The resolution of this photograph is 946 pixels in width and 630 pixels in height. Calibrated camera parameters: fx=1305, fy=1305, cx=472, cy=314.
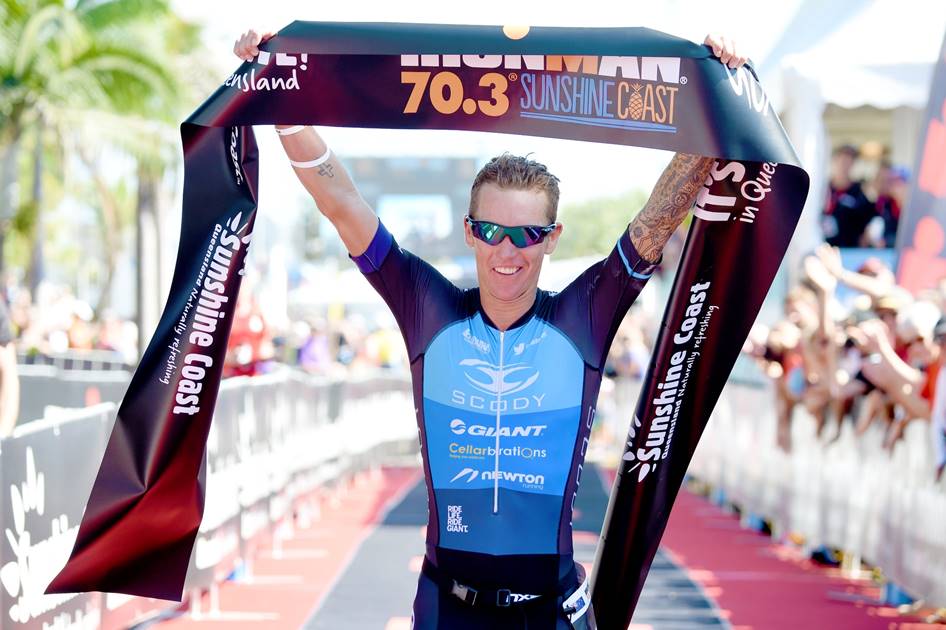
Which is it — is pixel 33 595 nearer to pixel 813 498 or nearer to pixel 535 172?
pixel 535 172

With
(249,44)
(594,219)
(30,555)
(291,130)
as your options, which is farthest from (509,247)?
(594,219)

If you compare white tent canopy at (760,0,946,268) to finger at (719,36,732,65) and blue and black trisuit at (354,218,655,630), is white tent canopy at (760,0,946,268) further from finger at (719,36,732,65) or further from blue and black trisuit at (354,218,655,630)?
blue and black trisuit at (354,218,655,630)

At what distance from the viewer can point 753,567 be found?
35.3ft

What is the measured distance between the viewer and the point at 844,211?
14383mm

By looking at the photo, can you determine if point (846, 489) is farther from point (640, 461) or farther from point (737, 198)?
point (737, 198)

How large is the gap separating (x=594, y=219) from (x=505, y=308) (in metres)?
104

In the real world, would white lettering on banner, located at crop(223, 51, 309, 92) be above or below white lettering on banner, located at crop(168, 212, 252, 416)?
above

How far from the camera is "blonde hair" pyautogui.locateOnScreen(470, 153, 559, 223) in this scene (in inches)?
145

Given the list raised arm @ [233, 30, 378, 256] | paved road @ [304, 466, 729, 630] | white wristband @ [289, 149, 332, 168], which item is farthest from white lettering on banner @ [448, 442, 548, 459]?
paved road @ [304, 466, 729, 630]

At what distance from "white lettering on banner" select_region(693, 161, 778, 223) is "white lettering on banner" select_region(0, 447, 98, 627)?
3162 mm

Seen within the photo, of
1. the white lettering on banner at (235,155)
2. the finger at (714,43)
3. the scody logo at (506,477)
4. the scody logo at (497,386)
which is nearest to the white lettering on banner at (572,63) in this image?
the finger at (714,43)

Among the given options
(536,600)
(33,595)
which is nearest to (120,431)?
(536,600)

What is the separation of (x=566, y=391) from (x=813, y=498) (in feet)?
24.7

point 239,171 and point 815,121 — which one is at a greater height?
point 815,121
